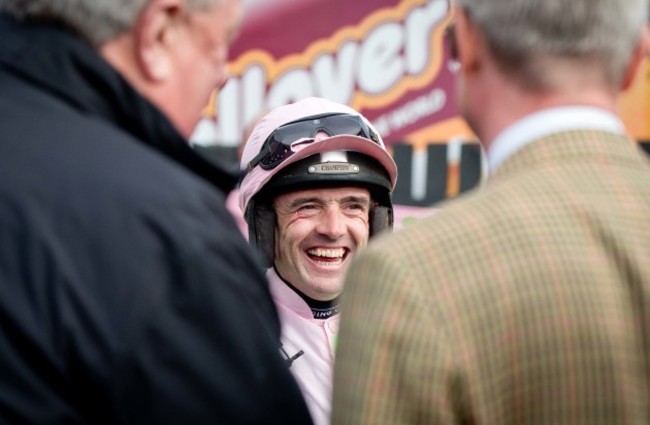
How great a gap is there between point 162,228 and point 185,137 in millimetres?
240

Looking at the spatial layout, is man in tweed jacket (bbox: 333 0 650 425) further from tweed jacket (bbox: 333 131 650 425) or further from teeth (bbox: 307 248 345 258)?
teeth (bbox: 307 248 345 258)

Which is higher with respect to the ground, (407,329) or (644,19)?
(644,19)

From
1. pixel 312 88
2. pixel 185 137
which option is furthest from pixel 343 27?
pixel 185 137

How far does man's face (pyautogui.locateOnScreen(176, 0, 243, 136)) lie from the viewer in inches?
72.3

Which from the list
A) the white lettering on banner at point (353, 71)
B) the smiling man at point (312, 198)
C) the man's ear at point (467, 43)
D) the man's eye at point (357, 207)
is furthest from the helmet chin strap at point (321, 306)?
the white lettering on banner at point (353, 71)

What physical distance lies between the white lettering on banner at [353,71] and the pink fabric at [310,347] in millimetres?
4935

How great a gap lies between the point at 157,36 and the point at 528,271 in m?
0.62

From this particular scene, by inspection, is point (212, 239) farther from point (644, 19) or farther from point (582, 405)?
point (644, 19)

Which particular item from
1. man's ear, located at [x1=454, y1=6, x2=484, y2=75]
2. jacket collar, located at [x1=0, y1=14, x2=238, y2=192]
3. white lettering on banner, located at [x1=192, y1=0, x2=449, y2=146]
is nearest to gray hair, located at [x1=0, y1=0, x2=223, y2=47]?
jacket collar, located at [x1=0, y1=14, x2=238, y2=192]

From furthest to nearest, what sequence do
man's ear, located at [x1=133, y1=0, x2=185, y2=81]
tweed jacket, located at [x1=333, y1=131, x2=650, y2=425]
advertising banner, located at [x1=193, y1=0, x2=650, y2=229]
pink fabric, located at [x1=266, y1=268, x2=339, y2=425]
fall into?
advertising banner, located at [x1=193, y1=0, x2=650, y2=229] < pink fabric, located at [x1=266, y1=268, x2=339, y2=425] < man's ear, located at [x1=133, y1=0, x2=185, y2=81] < tweed jacket, located at [x1=333, y1=131, x2=650, y2=425]

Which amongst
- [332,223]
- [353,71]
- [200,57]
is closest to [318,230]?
[332,223]

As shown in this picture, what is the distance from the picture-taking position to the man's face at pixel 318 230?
345 cm

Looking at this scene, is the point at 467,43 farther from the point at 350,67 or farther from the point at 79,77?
the point at 350,67

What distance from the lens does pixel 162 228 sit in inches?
63.9
